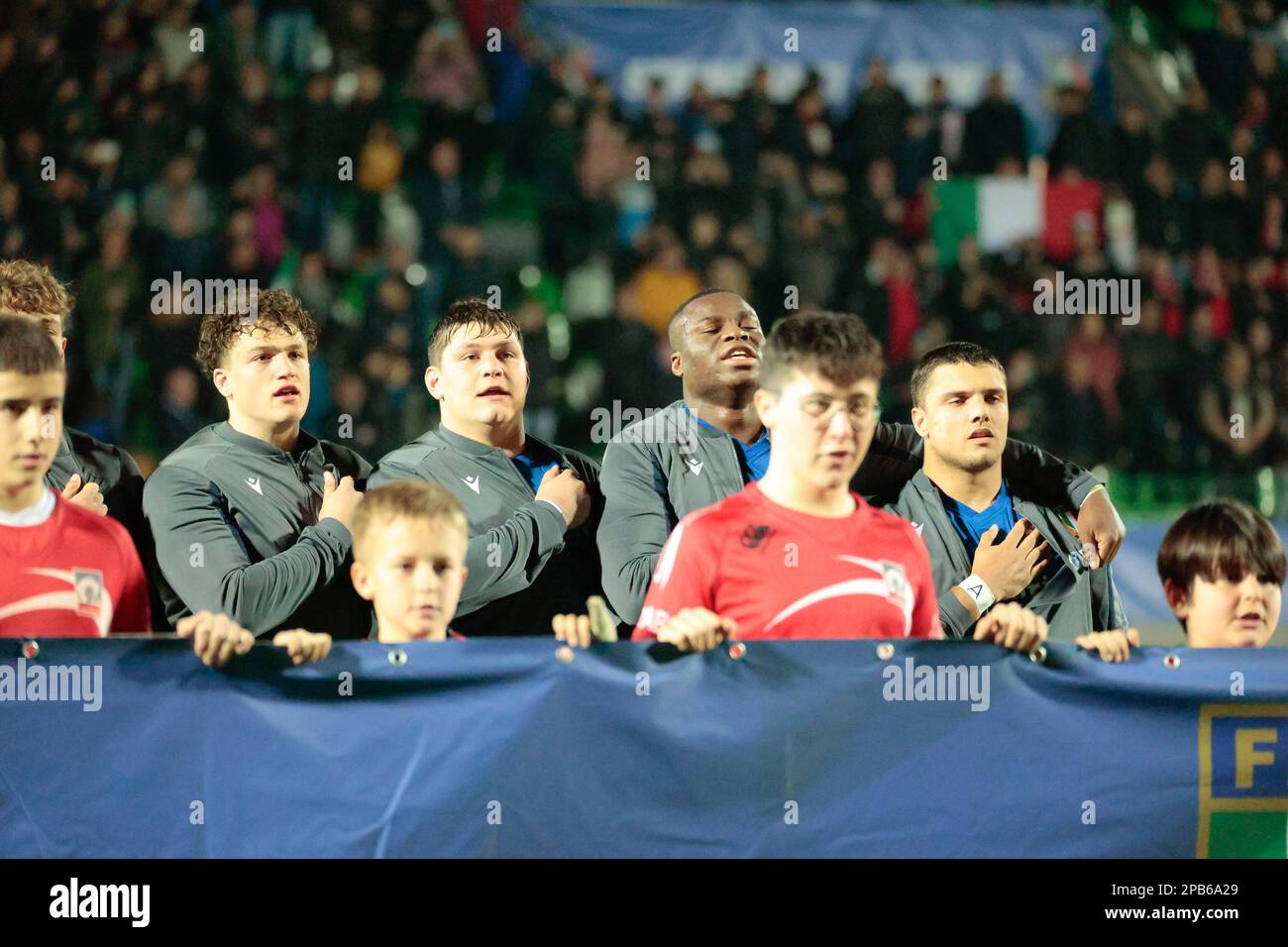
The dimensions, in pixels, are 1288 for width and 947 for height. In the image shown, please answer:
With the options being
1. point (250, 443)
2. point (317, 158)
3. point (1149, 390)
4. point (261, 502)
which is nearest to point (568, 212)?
point (317, 158)

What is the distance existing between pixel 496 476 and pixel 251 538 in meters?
0.75

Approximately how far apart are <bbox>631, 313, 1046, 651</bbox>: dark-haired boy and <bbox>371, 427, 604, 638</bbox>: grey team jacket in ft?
2.43

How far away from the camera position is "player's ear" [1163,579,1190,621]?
4.29 meters

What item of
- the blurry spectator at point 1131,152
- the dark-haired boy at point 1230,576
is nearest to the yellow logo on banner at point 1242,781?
the dark-haired boy at point 1230,576

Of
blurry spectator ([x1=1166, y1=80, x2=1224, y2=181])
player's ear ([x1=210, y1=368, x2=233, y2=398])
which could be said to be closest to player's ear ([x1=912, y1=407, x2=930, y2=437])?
player's ear ([x1=210, y1=368, x2=233, y2=398])

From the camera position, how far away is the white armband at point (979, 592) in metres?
4.43

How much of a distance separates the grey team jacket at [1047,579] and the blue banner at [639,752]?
0.73m

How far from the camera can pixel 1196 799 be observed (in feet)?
12.3

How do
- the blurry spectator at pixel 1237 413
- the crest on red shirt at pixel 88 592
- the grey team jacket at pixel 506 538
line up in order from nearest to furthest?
the crest on red shirt at pixel 88 592 < the grey team jacket at pixel 506 538 < the blurry spectator at pixel 1237 413

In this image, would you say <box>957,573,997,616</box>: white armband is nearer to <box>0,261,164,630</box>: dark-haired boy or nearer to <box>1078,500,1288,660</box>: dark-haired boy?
<box>1078,500,1288,660</box>: dark-haired boy

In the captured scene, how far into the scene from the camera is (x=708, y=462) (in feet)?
15.6

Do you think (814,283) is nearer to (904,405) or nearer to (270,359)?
(904,405)

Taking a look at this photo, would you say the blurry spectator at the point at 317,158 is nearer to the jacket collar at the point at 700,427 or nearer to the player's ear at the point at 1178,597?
the jacket collar at the point at 700,427
